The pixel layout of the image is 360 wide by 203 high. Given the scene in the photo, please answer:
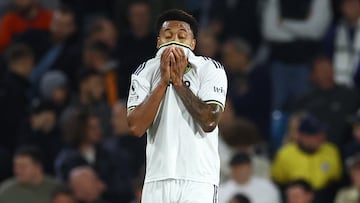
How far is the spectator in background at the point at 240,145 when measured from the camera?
44.8ft

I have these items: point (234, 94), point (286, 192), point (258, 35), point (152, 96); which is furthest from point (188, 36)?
point (258, 35)

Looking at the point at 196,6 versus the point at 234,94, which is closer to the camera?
the point at 234,94

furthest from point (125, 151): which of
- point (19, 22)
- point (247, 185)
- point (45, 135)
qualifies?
point (19, 22)

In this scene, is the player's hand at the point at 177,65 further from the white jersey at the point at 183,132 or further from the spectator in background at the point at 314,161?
the spectator in background at the point at 314,161

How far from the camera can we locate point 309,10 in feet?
51.1

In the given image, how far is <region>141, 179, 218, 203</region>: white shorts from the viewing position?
8.27 meters

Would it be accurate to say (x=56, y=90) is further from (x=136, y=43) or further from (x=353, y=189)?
(x=353, y=189)

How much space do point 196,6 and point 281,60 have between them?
80.2 inches

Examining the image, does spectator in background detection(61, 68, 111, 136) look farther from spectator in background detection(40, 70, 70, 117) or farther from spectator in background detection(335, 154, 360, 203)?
spectator in background detection(335, 154, 360, 203)

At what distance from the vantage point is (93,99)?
48.5 feet

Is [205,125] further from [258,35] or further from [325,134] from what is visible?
[258,35]

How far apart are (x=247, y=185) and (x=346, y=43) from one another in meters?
2.76

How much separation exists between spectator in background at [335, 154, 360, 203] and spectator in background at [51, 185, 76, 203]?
9.04ft

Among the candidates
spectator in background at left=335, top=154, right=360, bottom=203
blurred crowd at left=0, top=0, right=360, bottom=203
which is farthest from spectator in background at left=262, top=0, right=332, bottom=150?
spectator in background at left=335, top=154, right=360, bottom=203
